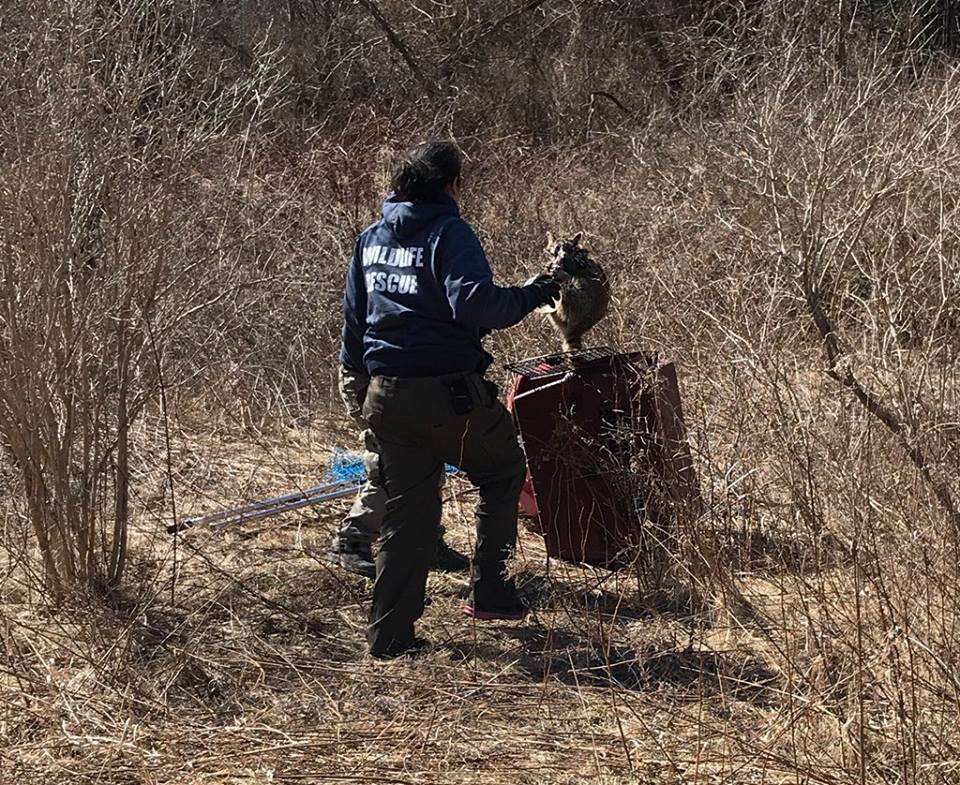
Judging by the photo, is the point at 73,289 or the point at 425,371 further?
the point at 73,289

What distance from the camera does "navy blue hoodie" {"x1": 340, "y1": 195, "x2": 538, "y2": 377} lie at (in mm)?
3799

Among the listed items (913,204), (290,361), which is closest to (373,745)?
(913,204)

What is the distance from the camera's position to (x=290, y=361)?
26.0 feet

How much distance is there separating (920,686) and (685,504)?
1.19 m

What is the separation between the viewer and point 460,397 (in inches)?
153

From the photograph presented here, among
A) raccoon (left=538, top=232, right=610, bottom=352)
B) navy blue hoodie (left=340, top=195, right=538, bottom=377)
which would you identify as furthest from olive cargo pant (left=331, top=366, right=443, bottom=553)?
raccoon (left=538, top=232, right=610, bottom=352)

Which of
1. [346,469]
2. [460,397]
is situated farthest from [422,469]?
[346,469]

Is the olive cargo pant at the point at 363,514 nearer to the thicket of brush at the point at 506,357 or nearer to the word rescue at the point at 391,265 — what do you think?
the thicket of brush at the point at 506,357

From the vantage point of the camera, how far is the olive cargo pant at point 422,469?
12.8ft

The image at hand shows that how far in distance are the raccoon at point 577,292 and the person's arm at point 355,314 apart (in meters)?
0.66

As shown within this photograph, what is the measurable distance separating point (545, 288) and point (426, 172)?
540 millimetres

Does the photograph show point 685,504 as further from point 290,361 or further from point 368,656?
point 290,361

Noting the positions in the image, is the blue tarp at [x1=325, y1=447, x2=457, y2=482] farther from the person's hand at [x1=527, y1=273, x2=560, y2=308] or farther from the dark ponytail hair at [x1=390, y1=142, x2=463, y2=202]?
the dark ponytail hair at [x1=390, y1=142, x2=463, y2=202]

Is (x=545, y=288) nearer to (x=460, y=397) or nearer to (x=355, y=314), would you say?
(x=460, y=397)
